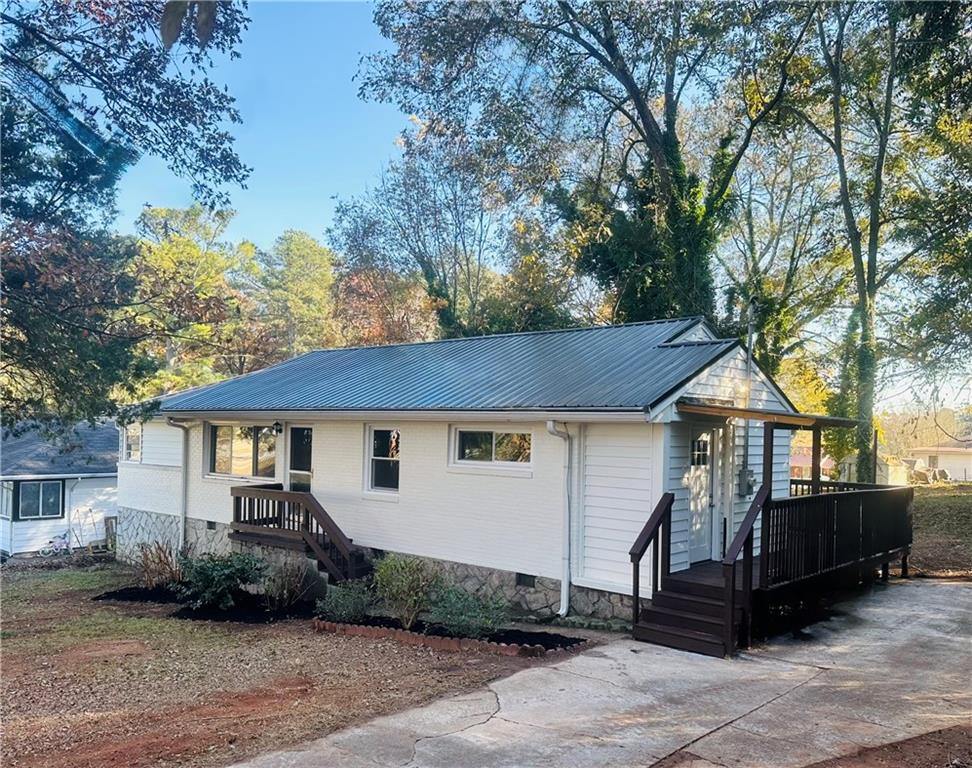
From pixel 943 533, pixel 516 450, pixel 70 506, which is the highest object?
pixel 516 450

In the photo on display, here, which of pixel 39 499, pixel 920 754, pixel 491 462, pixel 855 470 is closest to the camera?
pixel 920 754

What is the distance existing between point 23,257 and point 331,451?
5385 millimetres

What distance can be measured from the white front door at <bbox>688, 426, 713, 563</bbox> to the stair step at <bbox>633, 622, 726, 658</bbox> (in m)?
1.41

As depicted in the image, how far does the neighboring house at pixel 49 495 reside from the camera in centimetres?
1920

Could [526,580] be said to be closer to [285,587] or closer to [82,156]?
[285,587]

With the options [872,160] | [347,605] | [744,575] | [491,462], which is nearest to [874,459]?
[872,160]

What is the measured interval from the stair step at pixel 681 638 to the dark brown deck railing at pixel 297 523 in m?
4.79

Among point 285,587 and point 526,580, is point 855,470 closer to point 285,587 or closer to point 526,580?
point 526,580

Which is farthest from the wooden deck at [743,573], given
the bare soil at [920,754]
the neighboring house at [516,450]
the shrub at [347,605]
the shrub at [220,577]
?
the shrub at [220,577]

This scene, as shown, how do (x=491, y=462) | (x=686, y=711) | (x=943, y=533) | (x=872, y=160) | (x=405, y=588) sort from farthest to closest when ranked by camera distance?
(x=872, y=160) → (x=943, y=533) → (x=491, y=462) → (x=405, y=588) → (x=686, y=711)

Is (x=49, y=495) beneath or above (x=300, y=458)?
beneath

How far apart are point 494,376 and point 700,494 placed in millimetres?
3474

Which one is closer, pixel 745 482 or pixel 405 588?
pixel 405 588

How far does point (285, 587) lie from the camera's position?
10562 mm
